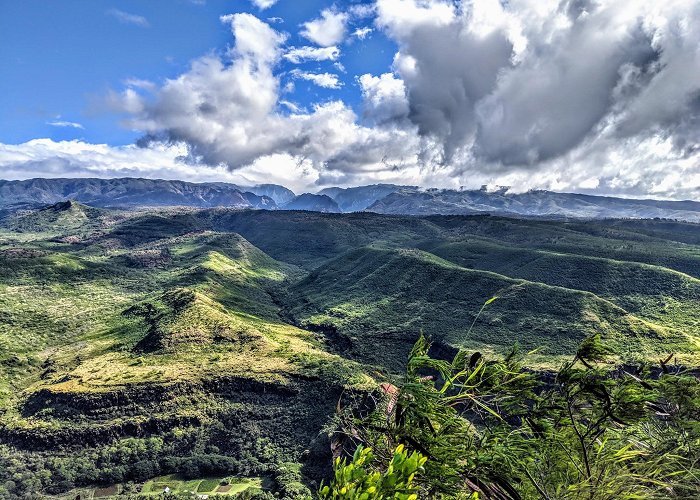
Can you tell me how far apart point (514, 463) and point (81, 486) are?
92918 millimetres

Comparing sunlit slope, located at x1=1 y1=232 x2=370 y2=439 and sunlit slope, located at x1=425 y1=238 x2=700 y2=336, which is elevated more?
sunlit slope, located at x1=425 y1=238 x2=700 y2=336

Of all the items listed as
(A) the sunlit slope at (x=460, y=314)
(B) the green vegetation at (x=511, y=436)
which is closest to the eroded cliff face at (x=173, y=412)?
(A) the sunlit slope at (x=460, y=314)

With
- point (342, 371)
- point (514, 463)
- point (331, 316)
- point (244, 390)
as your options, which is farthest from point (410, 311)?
point (514, 463)

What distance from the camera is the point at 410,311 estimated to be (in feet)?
504

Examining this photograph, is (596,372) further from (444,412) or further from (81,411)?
(81,411)

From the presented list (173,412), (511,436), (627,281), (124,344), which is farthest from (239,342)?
(627,281)

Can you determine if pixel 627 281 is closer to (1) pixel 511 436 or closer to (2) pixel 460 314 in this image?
(2) pixel 460 314

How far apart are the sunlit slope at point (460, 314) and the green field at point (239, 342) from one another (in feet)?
2.41

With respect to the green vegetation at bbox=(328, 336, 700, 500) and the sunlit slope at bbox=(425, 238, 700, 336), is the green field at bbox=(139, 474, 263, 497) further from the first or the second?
the sunlit slope at bbox=(425, 238, 700, 336)

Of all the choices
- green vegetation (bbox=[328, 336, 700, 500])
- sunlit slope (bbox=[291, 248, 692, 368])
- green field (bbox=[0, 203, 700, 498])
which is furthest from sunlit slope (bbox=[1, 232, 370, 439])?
green vegetation (bbox=[328, 336, 700, 500])

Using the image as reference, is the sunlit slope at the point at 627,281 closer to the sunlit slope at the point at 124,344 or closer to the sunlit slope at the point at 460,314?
the sunlit slope at the point at 460,314

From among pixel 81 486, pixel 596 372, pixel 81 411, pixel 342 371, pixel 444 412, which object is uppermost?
pixel 596 372

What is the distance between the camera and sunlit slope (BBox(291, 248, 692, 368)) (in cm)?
11254

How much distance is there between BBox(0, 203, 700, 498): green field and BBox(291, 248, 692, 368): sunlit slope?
734mm
